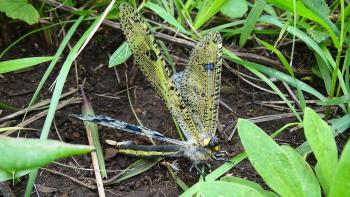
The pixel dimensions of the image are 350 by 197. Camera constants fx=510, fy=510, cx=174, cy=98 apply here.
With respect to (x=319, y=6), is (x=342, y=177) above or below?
below

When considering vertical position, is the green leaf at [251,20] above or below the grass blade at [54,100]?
above

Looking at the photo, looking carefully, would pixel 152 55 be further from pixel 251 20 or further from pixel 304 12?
pixel 304 12

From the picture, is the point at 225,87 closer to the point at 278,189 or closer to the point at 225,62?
the point at 225,62

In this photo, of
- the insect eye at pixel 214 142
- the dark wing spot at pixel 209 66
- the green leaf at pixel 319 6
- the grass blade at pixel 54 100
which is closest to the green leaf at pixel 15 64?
the grass blade at pixel 54 100

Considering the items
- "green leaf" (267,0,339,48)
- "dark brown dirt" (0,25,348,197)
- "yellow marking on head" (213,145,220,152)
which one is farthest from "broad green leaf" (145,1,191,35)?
"yellow marking on head" (213,145,220,152)

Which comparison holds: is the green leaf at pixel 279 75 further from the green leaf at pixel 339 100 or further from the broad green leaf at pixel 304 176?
the broad green leaf at pixel 304 176

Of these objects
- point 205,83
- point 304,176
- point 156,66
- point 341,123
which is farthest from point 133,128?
point 341,123

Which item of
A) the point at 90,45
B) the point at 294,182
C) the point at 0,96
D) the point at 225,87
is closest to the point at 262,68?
the point at 225,87

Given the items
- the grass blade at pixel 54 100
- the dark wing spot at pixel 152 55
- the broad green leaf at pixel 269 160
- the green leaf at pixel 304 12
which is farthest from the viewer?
the green leaf at pixel 304 12

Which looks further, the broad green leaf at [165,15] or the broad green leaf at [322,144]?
the broad green leaf at [165,15]
